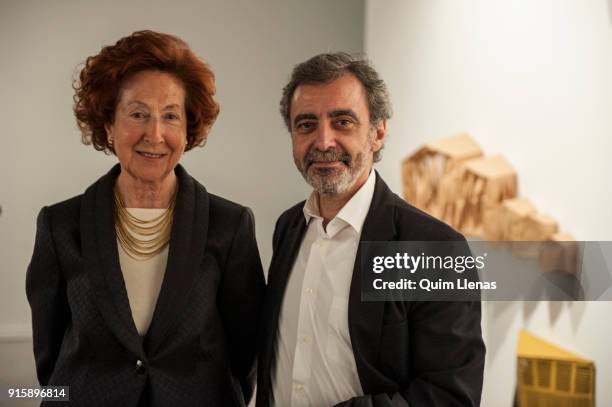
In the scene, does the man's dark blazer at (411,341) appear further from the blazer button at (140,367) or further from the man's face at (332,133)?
the blazer button at (140,367)

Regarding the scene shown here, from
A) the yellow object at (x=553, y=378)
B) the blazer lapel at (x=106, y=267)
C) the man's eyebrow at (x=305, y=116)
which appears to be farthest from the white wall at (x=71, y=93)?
the yellow object at (x=553, y=378)

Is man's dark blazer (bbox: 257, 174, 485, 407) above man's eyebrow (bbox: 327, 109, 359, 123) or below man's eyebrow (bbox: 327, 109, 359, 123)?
below

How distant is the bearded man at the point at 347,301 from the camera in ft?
3.59

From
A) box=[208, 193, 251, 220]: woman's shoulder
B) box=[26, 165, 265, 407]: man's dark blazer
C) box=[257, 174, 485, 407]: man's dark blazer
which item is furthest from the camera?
box=[208, 193, 251, 220]: woman's shoulder

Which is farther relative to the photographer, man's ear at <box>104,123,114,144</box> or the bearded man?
man's ear at <box>104,123,114,144</box>

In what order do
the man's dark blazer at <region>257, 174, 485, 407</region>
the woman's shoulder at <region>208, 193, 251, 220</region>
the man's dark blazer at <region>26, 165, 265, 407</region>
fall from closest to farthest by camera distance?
the man's dark blazer at <region>257, 174, 485, 407</region> < the man's dark blazer at <region>26, 165, 265, 407</region> < the woman's shoulder at <region>208, 193, 251, 220</region>

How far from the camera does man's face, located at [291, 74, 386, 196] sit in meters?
1.17

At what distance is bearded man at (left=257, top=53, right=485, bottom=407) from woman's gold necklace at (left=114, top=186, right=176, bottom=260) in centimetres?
23

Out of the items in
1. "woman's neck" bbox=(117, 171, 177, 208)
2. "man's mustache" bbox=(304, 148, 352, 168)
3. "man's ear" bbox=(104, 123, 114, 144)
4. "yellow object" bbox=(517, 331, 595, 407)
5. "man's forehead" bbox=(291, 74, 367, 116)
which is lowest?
"yellow object" bbox=(517, 331, 595, 407)

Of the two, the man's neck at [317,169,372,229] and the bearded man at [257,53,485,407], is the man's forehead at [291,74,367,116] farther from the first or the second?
the man's neck at [317,169,372,229]

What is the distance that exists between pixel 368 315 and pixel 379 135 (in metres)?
0.35

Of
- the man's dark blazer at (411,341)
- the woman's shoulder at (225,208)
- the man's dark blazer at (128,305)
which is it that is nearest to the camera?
the man's dark blazer at (411,341)

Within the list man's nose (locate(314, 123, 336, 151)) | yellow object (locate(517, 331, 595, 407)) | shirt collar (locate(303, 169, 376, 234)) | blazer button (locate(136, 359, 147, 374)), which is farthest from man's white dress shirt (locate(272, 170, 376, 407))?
yellow object (locate(517, 331, 595, 407))

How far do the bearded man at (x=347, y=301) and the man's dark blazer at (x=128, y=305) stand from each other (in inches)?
3.5
